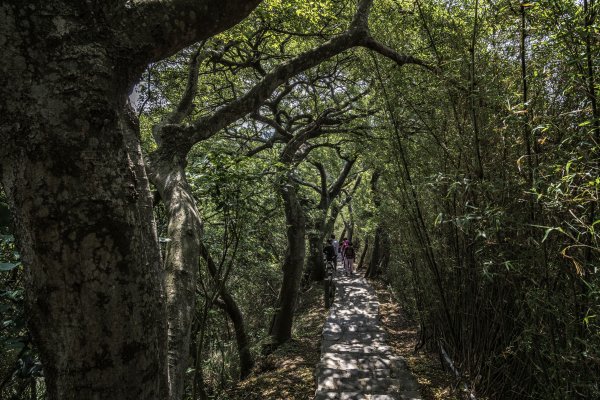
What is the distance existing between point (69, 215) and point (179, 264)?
3.16ft

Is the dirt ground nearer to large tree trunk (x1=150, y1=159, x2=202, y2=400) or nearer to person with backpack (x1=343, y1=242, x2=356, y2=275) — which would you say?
large tree trunk (x1=150, y1=159, x2=202, y2=400)

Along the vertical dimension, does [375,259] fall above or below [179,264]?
below

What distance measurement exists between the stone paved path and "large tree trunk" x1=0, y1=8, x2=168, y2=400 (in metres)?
3.45

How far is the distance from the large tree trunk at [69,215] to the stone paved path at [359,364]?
136 inches

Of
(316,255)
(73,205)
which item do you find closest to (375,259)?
(316,255)

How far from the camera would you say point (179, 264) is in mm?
1930

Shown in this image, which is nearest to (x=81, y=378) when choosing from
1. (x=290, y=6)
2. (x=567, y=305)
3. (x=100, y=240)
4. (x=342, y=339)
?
(x=100, y=240)

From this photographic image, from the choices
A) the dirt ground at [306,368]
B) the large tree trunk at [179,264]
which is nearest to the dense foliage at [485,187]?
the dirt ground at [306,368]

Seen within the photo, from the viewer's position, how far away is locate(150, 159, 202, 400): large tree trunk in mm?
1747

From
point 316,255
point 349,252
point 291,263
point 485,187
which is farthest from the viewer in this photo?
point 349,252

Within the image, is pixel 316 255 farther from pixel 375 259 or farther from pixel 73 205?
pixel 73 205

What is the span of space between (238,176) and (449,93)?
6.15 ft

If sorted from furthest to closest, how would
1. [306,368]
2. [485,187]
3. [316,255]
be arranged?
[316,255] < [306,368] < [485,187]

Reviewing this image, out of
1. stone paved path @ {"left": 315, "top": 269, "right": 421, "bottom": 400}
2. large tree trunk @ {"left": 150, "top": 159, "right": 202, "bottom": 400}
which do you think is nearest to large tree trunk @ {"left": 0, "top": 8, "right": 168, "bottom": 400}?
large tree trunk @ {"left": 150, "top": 159, "right": 202, "bottom": 400}
